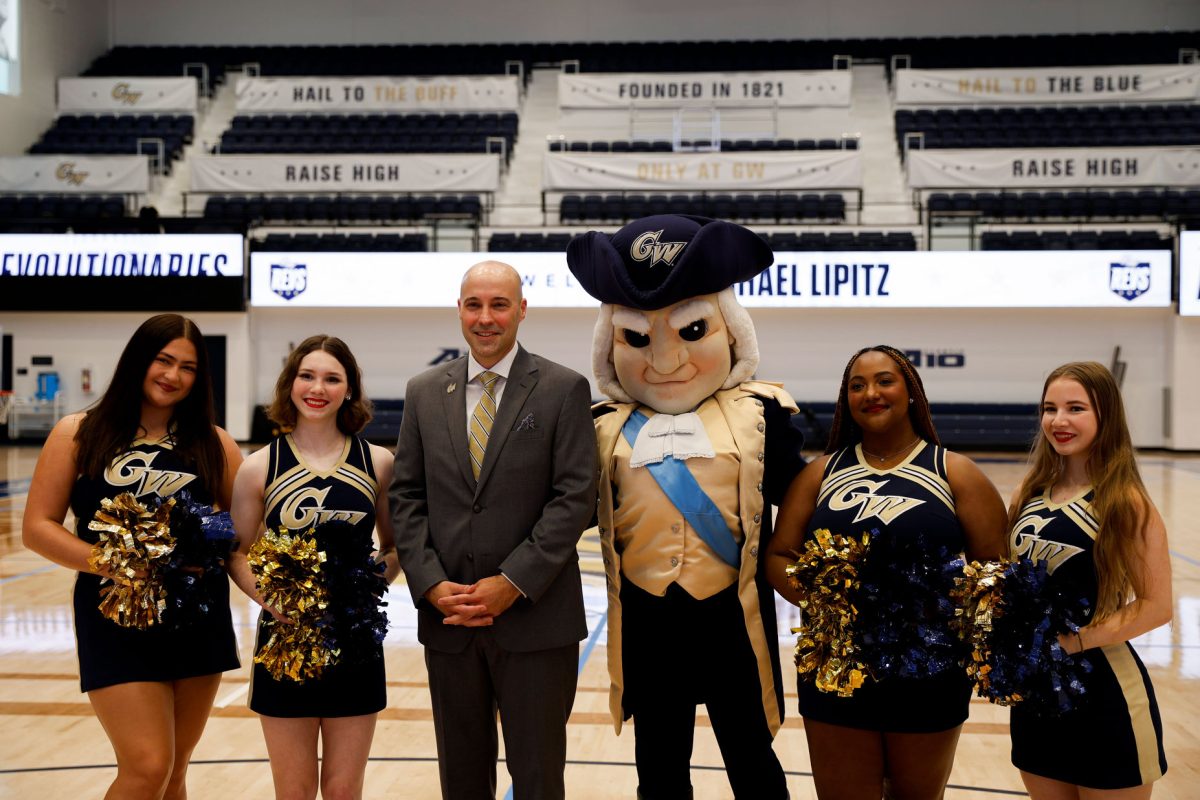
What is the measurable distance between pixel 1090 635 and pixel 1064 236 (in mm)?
12556

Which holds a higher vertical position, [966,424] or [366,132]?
[366,132]

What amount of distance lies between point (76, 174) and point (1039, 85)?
15.1 metres

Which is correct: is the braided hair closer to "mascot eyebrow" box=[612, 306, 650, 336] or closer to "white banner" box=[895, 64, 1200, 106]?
"mascot eyebrow" box=[612, 306, 650, 336]

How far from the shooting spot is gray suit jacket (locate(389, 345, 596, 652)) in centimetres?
218

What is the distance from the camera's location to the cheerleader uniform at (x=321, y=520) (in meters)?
2.23

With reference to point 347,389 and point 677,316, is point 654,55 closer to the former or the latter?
point 677,316

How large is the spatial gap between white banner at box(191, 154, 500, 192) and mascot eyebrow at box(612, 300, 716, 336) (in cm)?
1255

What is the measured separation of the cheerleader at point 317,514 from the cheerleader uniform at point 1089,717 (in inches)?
57.1

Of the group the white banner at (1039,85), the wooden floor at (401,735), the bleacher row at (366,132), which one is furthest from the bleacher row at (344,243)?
the wooden floor at (401,735)

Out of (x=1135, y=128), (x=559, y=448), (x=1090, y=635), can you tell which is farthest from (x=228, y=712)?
(x=1135, y=128)

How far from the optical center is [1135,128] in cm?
1491

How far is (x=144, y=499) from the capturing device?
7.44ft

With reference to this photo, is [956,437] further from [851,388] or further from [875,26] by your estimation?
[851,388]

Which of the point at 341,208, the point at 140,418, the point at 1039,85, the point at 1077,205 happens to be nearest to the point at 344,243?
the point at 341,208
